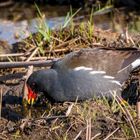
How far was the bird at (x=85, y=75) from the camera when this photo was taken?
19.1 feet

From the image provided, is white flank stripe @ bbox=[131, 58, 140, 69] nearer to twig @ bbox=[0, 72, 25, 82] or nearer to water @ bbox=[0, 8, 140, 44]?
twig @ bbox=[0, 72, 25, 82]

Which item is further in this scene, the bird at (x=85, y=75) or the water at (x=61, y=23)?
the water at (x=61, y=23)

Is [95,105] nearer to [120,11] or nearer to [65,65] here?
[65,65]

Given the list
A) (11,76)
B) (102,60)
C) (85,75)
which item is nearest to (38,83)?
(85,75)

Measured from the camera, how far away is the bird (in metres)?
5.81

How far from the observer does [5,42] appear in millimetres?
8234

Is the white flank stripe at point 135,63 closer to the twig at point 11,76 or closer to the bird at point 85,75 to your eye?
the bird at point 85,75

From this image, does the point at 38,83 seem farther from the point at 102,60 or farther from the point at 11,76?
the point at 11,76

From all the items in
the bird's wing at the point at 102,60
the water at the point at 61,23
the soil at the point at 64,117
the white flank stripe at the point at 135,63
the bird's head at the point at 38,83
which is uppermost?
the bird's wing at the point at 102,60

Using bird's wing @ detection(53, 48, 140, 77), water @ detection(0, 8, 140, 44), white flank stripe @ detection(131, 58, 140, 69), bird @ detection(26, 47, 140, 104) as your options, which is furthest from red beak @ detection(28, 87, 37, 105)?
water @ detection(0, 8, 140, 44)

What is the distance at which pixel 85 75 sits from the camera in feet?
19.1

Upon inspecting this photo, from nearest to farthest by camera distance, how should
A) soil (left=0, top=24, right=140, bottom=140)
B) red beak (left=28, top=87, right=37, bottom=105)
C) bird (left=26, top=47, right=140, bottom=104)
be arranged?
soil (left=0, top=24, right=140, bottom=140)
bird (left=26, top=47, right=140, bottom=104)
red beak (left=28, top=87, right=37, bottom=105)

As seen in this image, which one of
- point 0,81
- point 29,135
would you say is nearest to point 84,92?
point 29,135

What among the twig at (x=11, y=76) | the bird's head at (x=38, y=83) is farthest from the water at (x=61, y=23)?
the bird's head at (x=38, y=83)
